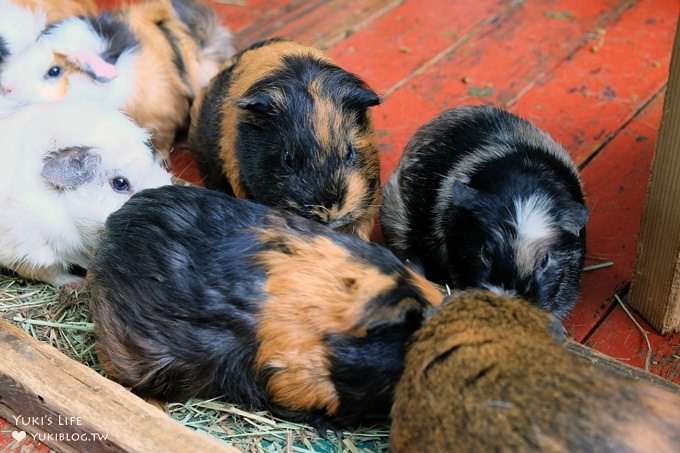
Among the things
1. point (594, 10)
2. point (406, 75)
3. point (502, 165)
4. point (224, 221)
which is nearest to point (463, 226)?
point (502, 165)

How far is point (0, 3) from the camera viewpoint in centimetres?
364

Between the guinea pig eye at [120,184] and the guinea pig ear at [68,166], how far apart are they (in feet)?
0.32

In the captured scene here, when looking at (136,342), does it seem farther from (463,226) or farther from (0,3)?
(0,3)

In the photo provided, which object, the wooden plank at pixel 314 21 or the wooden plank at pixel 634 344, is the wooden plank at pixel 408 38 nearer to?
the wooden plank at pixel 314 21

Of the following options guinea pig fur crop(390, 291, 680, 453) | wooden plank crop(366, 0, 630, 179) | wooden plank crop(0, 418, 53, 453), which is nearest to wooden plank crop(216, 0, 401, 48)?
wooden plank crop(366, 0, 630, 179)

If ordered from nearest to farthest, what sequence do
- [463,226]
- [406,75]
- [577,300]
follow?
1. [463,226]
2. [577,300]
3. [406,75]

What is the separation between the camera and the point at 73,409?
6.70 feet

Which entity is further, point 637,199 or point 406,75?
point 406,75

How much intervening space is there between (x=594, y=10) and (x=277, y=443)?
3.30 m

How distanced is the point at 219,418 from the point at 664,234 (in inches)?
60.8

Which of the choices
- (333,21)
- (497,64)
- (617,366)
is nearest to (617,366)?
(617,366)

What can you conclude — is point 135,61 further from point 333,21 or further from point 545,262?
point 545,262

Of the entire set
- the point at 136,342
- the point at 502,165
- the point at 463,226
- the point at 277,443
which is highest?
the point at 502,165

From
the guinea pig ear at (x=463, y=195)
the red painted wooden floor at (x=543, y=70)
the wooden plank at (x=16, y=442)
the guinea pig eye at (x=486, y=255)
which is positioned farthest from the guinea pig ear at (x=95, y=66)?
the guinea pig eye at (x=486, y=255)
